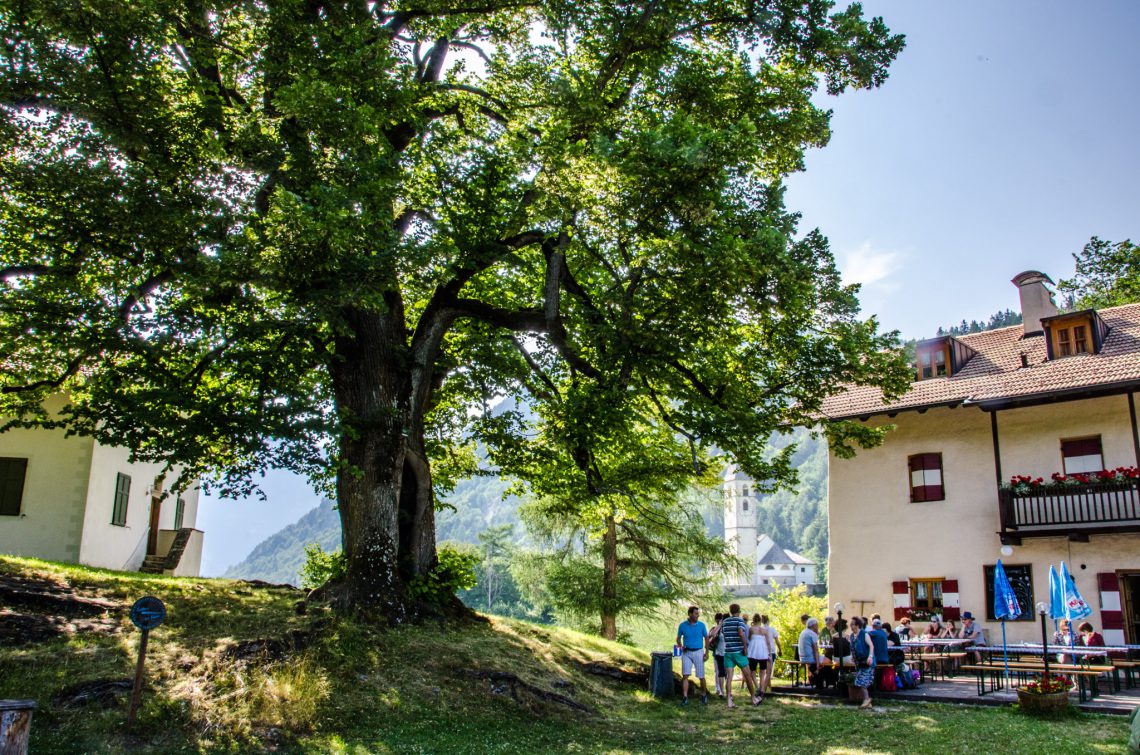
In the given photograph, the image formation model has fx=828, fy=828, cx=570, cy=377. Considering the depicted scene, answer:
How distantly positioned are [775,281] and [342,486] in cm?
870

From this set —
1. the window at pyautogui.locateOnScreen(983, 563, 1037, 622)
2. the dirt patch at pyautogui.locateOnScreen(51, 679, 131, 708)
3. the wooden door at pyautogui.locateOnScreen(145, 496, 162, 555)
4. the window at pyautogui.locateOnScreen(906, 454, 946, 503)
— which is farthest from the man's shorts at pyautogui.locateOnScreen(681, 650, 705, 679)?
the wooden door at pyautogui.locateOnScreen(145, 496, 162, 555)

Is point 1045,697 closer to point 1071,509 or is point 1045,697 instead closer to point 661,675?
point 661,675

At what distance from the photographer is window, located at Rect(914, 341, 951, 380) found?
83.6 feet

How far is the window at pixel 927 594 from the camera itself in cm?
2364

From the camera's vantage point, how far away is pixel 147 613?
31.6 feet

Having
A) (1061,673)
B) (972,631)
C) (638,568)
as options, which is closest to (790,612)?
(972,631)

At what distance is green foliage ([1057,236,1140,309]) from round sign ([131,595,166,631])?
124ft

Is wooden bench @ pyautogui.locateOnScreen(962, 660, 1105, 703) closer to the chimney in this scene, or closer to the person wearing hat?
the person wearing hat

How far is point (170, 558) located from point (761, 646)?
65.0 ft

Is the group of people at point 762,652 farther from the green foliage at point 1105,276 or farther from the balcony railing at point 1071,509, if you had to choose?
the green foliage at point 1105,276

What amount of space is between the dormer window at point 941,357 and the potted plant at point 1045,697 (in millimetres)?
14273

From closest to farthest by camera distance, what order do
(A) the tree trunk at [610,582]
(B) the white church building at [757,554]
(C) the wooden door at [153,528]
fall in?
(C) the wooden door at [153,528], (A) the tree trunk at [610,582], (B) the white church building at [757,554]

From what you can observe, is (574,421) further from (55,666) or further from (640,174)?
(55,666)

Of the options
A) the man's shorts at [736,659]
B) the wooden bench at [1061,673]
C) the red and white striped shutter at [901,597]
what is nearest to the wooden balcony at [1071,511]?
the red and white striped shutter at [901,597]
